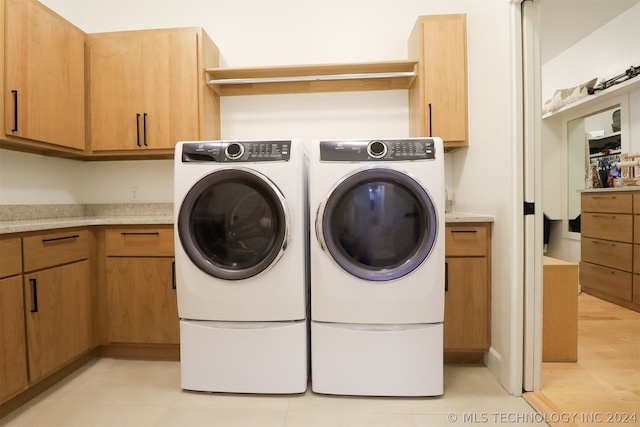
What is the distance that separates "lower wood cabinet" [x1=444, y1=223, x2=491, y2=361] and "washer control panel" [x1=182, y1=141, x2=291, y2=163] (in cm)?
101

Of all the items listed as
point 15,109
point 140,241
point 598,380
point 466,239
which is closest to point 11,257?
point 140,241

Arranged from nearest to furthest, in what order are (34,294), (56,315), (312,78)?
(34,294)
(56,315)
(312,78)

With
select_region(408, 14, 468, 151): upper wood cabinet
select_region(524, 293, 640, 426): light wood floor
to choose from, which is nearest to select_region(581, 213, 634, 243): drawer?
select_region(524, 293, 640, 426): light wood floor

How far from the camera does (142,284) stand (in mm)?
1916

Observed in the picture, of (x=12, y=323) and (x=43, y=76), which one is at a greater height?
(x=43, y=76)

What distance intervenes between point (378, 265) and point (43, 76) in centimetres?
215

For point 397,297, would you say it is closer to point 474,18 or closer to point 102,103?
point 474,18

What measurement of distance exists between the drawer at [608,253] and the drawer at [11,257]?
414 centimetres

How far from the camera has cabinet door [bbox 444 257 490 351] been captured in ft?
5.87

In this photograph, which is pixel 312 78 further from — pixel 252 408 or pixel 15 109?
pixel 252 408

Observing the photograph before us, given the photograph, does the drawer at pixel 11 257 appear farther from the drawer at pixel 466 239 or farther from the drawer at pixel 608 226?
the drawer at pixel 608 226

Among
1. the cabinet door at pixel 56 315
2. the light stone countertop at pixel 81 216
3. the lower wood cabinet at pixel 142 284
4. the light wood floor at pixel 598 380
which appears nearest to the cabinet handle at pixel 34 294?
the cabinet door at pixel 56 315

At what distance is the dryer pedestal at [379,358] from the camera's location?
1.50m

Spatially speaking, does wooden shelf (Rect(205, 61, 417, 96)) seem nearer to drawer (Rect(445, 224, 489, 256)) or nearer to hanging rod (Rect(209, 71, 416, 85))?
hanging rod (Rect(209, 71, 416, 85))
